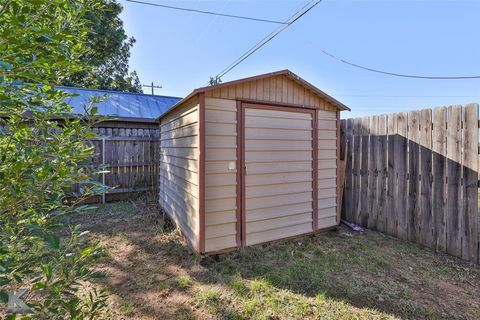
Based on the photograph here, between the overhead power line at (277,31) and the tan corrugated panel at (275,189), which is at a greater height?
the overhead power line at (277,31)

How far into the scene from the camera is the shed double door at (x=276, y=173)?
11.5 feet

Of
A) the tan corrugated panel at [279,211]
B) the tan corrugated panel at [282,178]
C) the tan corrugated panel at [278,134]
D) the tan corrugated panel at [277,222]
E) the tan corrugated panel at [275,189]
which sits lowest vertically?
the tan corrugated panel at [277,222]

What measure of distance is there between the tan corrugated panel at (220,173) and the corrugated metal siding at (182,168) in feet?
0.52

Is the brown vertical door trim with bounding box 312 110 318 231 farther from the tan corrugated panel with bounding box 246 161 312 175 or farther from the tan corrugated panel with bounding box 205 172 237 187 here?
the tan corrugated panel with bounding box 205 172 237 187

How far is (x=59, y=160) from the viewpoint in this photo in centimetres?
118

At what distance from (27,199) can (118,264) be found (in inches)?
101

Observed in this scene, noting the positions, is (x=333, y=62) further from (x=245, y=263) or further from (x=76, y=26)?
(x=76, y=26)

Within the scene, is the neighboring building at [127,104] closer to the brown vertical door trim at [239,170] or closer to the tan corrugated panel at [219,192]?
the brown vertical door trim at [239,170]

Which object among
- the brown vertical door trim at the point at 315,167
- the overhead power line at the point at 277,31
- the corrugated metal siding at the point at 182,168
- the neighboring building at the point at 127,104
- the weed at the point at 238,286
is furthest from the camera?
the neighboring building at the point at 127,104

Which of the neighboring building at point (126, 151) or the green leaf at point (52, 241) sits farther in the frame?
the neighboring building at point (126, 151)

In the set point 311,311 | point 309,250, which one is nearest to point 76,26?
point 311,311

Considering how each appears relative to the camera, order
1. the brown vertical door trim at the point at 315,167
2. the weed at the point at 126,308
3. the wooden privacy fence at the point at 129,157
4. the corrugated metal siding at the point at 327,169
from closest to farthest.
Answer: the weed at the point at 126,308, the brown vertical door trim at the point at 315,167, the corrugated metal siding at the point at 327,169, the wooden privacy fence at the point at 129,157

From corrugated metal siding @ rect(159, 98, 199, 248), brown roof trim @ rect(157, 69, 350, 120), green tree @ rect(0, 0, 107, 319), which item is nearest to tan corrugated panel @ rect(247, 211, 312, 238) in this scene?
corrugated metal siding @ rect(159, 98, 199, 248)

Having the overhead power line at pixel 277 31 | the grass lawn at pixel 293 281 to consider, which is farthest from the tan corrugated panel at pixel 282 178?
the overhead power line at pixel 277 31
